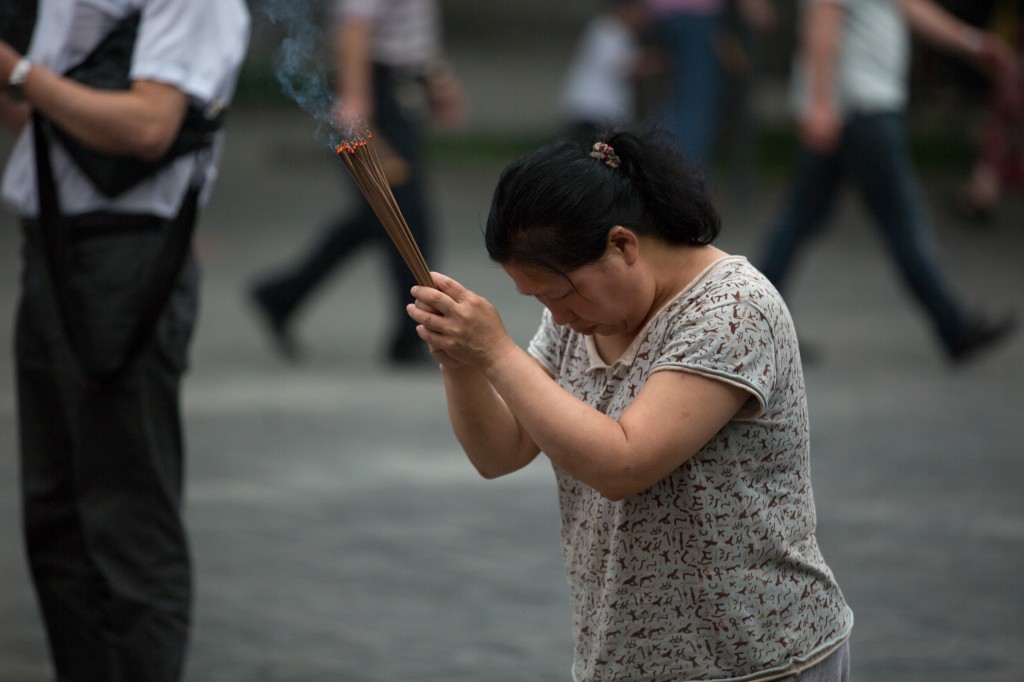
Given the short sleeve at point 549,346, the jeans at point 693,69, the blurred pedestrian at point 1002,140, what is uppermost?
the short sleeve at point 549,346

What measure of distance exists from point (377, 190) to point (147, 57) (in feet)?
A: 3.33

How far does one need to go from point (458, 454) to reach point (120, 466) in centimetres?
276

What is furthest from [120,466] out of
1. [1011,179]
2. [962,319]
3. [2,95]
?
[1011,179]

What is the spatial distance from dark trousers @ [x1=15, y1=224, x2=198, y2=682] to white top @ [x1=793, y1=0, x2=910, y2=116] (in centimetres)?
430

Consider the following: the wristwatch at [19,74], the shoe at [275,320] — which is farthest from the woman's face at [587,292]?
the shoe at [275,320]

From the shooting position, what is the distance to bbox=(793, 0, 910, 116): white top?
6.72 meters

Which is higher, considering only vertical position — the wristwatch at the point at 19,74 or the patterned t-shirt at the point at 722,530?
the wristwatch at the point at 19,74

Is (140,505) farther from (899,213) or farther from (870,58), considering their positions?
(870,58)

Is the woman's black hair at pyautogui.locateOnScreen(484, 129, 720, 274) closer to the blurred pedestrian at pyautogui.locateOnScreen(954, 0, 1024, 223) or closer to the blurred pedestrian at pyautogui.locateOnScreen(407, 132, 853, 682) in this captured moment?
the blurred pedestrian at pyautogui.locateOnScreen(407, 132, 853, 682)

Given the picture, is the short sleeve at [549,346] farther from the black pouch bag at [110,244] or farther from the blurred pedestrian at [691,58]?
the blurred pedestrian at [691,58]

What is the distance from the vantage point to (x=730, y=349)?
2.15m

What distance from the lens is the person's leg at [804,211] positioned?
22.9 ft

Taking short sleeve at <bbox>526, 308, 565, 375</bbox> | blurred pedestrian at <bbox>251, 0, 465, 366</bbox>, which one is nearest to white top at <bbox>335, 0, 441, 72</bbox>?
blurred pedestrian at <bbox>251, 0, 465, 366</bbox>

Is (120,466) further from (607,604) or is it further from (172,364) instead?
(607,604)
